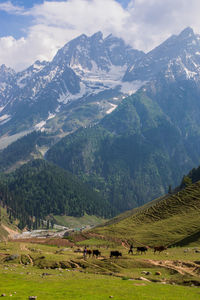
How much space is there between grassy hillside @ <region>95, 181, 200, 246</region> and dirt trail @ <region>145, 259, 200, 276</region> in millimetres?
30260


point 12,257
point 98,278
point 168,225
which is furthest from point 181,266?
point 168,225

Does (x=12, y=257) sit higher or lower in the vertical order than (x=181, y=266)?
higher

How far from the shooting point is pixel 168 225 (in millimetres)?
102000

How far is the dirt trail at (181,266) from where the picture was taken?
48.2 m

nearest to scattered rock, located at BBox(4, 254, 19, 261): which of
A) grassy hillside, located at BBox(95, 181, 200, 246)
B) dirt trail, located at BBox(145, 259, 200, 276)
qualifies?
dirt trail, located at BBox(145, 259, 200, 276)

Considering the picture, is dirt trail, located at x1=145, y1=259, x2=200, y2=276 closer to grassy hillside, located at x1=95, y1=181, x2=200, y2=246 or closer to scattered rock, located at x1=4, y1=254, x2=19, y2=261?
scattered rock, located at x1=4, y1=254, x2=19, y2=261

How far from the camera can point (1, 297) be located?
31.4 m

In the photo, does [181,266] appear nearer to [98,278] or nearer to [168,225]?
[98,278]

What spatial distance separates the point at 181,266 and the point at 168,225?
51.1m

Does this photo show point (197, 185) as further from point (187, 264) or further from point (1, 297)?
point (1, 297)

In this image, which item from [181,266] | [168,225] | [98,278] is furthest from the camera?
[168,225]

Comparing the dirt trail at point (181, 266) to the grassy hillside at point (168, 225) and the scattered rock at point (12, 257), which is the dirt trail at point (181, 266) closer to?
the scattered rock at point (12, 257)

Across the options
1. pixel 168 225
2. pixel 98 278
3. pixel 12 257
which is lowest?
pixel 98 278

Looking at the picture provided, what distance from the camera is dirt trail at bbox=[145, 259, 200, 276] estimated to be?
4822cm
